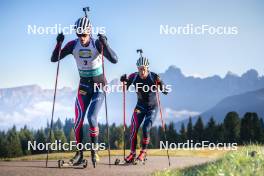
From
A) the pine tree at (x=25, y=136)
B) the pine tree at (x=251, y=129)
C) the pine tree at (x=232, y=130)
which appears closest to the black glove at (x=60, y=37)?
the pine tree at (x=251, y=129)

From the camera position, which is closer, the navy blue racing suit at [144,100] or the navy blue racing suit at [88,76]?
the navy blue racing suit at [88,76]

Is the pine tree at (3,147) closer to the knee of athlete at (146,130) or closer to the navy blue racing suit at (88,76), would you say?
the knee of athlete at (146,130)

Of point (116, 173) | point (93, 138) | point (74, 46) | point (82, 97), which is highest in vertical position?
point (74, 46)

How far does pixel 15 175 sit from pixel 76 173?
49.7 inches

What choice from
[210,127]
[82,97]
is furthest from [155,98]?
[210,127]

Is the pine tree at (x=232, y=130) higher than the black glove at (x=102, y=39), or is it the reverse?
the black glove at (x=102, y=39)

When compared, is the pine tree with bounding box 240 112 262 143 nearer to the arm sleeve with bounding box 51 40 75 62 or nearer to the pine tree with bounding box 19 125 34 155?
the pine tree with bounding box 19 125 34 155

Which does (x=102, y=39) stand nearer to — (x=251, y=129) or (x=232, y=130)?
(x=251, y=129)

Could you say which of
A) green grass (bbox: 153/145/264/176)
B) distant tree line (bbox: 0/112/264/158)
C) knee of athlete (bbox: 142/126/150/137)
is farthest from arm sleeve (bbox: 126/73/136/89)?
distant tree line (bbox: 0/112/264/158)

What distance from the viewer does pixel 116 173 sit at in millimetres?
9977

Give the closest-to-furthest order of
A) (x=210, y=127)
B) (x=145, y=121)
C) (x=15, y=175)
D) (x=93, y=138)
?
(x=15, y=175)
(x=93, y=138)
(x=145, y=121)
(x=210, y=127)

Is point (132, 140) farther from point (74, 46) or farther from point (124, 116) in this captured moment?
point (74, 46)

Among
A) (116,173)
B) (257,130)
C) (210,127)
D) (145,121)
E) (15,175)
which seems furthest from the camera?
(210,127)

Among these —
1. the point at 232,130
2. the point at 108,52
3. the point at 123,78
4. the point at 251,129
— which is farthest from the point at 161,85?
the point at 232,130
